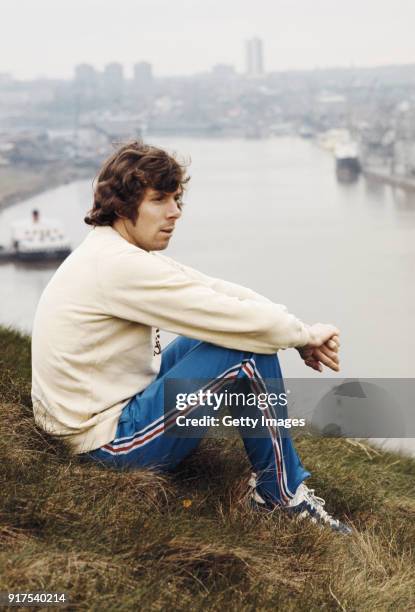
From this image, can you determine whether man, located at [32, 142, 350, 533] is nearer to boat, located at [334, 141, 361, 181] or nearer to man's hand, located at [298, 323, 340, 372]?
man's hand, located at [298, 323, 340, 372]

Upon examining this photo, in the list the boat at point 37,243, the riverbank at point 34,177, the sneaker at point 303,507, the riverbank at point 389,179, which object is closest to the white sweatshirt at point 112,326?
the sneaker at point 303,507

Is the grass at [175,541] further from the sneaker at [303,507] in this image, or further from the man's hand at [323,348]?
the man's hand at [323,348]

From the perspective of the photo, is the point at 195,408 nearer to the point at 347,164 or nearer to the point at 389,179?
the point at 389,179

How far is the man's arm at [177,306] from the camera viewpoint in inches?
38.8

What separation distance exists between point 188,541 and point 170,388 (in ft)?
0.58

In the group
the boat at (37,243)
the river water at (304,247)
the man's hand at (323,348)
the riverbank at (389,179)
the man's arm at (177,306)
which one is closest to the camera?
the man's arm at (177,306)

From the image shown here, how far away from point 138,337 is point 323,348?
23cm

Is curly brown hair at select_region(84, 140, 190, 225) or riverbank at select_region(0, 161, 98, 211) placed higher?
curly brown hair at select_region(84, 140, 190, 225)

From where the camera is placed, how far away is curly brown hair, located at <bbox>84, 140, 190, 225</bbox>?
101cm

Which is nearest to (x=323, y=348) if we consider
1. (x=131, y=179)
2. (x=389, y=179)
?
(x=131, y=179)

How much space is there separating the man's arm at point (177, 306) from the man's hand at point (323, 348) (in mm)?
114

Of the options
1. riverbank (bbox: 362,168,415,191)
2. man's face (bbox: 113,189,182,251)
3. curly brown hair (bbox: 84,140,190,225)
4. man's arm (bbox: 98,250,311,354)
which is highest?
curly brown hair (bbox: 84,140,190,225)

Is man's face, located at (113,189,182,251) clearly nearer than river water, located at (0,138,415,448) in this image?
Yes

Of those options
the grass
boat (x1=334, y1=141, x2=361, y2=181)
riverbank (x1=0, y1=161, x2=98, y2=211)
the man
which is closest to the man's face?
the man
